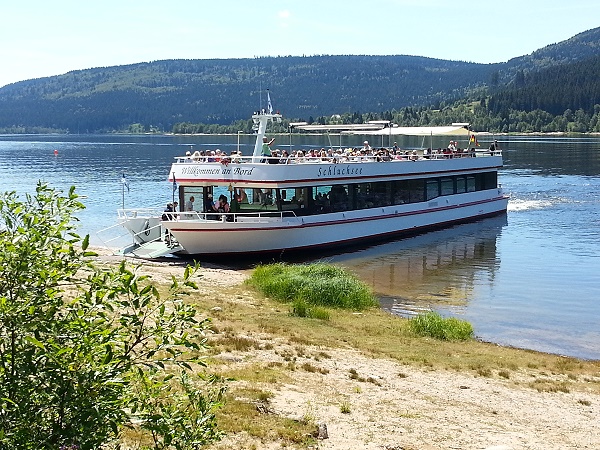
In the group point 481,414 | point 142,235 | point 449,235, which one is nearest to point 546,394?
point 481,414

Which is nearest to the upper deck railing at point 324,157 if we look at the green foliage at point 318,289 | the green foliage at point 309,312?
the green foliage at point 318,289

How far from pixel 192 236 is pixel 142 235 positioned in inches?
119

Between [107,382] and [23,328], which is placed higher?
[23,328]

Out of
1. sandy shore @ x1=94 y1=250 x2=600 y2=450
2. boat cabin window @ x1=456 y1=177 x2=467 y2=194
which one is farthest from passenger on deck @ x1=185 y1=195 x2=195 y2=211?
boat cabin window @ x1=456 y1=177 x2=467 y2=194

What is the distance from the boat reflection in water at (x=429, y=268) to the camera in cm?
2247

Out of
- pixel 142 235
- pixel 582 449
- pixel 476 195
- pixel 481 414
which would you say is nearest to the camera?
pixel 582 449

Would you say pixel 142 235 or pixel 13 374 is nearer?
pixel 13 374

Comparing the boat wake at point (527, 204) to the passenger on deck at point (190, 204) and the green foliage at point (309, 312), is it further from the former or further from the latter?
the green foliage at point (309, 312)

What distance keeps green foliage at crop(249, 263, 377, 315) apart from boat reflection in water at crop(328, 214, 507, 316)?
40.9 inches

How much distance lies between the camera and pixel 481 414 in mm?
10711

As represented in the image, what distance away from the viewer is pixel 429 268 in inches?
1113

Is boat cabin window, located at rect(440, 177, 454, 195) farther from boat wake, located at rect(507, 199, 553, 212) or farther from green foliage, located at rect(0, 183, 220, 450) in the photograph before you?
green foliage, located at rect(0, 183, 220, 450)

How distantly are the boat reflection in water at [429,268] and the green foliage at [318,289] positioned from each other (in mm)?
1038

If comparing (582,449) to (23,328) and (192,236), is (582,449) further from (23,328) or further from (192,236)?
(192,236)
